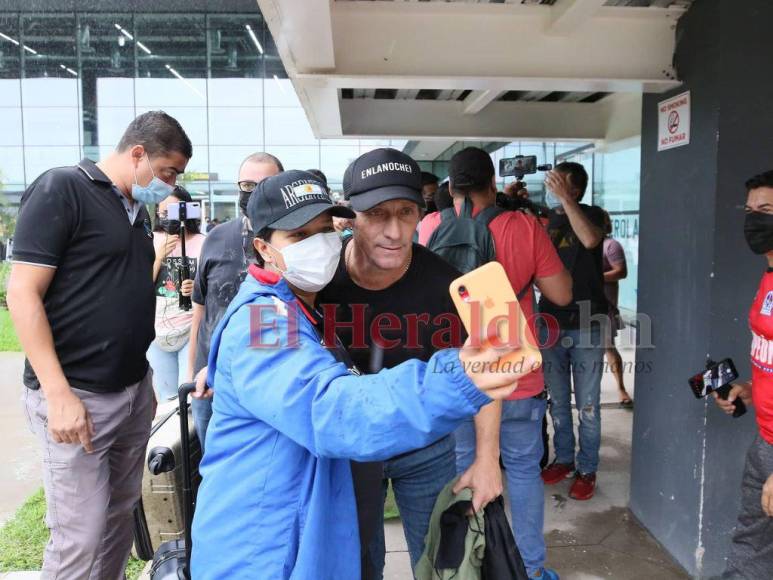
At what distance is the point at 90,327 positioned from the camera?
2377 millimetres

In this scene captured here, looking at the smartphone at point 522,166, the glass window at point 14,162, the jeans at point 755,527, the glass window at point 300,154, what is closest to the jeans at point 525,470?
the jeans at point 755,527

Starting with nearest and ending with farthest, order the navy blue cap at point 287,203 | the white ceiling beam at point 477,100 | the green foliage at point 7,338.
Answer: the navy blue cap at point 287,203 → the white ceiling beam at point 477,100 → the green foliage at point 7,338

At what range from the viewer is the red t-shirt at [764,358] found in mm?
2270

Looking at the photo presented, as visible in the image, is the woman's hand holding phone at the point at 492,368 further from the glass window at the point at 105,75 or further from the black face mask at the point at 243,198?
the glass window at the point at 105,75

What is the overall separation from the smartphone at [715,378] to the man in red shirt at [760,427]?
0.32 ft

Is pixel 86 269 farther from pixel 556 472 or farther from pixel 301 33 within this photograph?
pixel 556 472

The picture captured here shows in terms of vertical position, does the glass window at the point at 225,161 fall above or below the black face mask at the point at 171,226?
above

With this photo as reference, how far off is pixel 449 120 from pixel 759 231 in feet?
11.6

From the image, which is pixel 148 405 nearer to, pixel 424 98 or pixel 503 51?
pixel 503 51

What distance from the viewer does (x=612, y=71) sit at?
3.22 m

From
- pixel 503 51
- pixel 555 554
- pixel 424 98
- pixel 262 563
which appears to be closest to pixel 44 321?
pixel 262 563

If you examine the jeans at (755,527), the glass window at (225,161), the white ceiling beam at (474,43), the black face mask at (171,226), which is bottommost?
the jeans at (755,527)

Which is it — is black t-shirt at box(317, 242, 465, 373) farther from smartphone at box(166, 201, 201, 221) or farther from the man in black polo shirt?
smartphone at box(166, 201, 201, 221)

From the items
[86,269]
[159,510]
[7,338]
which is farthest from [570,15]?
[7,338]
